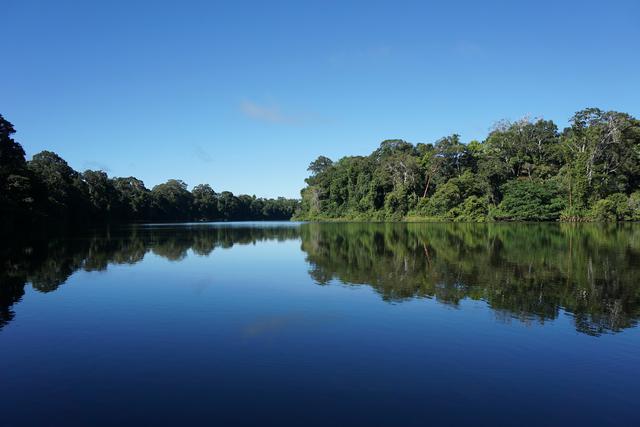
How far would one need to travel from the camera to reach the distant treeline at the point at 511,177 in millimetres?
71688

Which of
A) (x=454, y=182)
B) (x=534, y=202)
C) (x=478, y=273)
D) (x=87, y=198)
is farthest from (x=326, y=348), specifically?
(x=87, y=198)

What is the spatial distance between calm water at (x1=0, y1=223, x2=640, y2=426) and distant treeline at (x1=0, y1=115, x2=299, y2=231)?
40.3 m

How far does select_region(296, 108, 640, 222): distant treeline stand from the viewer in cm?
7169

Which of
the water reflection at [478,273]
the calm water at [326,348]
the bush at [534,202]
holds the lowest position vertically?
the calm water at [326,348]

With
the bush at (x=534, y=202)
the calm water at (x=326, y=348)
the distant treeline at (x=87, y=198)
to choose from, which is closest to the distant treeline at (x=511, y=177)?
the bush at (x=534, y=202)

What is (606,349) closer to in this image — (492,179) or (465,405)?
(465,405)

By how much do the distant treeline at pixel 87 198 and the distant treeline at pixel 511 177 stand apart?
5607 centimetres

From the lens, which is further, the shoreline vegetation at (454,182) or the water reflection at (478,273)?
the shoreline vegetation at (454,182)

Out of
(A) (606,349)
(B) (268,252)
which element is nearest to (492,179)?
(B) (268,252)

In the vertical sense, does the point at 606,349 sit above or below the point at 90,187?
below

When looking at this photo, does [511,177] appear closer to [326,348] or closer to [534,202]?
[534,202]

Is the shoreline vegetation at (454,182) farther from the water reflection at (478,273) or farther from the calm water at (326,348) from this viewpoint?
the calm water at (326,348)

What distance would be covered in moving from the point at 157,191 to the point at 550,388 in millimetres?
149468

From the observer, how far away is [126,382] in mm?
8023
